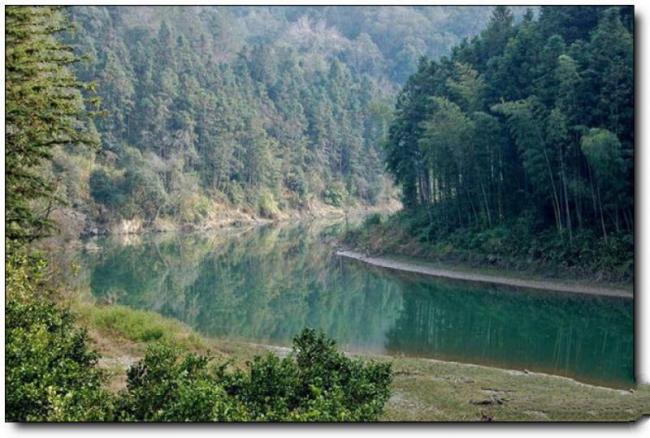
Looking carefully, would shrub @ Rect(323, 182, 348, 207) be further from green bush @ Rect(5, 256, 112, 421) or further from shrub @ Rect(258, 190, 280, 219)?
green bush @ Rect(5, 256, 112, 421)

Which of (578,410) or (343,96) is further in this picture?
(343,96)

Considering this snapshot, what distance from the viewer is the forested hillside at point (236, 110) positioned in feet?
140

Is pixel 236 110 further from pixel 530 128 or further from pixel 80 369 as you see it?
pixel 80 369

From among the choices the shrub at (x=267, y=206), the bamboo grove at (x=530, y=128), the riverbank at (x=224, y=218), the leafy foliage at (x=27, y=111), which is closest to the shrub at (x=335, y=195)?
the riverbank at (x=224, y=218)

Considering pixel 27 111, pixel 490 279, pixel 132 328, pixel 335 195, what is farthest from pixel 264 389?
pixel 335 195

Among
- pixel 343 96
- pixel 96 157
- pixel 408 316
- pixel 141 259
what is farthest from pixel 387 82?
pixel 408 316

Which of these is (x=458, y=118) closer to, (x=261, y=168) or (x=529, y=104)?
(x=529, y=104)

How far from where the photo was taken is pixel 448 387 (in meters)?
9.42

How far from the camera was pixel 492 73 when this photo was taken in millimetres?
25188

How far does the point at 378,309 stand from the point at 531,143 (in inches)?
264

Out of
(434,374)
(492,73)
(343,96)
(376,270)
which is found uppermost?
(343,96)

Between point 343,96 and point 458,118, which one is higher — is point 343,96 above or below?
above

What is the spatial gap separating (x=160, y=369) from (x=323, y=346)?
1750 millimetres

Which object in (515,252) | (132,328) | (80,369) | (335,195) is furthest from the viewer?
(335,195)
